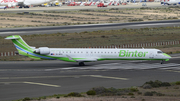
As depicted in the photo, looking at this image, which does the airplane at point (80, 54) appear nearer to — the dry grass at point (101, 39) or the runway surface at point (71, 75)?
the runway surface at point (71, 75)

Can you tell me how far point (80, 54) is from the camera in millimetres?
47188

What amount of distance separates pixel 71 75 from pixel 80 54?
7611mm

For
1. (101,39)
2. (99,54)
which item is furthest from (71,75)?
(101,39)

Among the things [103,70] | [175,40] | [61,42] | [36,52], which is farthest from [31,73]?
[175,40]

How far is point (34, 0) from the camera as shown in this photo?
188750mm

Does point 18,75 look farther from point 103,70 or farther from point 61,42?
point 61,42

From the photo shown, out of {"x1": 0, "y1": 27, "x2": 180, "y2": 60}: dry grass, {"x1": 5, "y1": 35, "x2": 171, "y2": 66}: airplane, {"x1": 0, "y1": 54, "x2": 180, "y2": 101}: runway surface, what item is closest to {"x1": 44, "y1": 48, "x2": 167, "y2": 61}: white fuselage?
{"x1": 5, "y1": 35, "x2": 171, "y2": 66}: airplane

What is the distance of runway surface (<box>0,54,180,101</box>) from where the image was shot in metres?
31.8

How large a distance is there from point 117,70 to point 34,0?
504ft

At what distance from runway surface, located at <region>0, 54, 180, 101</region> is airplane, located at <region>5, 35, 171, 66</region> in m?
1.33

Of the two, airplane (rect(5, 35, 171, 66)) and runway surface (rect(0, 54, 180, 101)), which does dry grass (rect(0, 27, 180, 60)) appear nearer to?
airplane (rect(5, 35, 171, 66))

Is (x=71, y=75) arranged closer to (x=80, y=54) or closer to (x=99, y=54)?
(x=80, y=54)

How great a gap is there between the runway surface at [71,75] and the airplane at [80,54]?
4.35 feet

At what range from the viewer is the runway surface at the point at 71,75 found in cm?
3185
